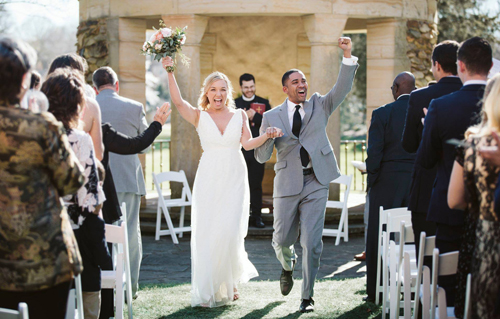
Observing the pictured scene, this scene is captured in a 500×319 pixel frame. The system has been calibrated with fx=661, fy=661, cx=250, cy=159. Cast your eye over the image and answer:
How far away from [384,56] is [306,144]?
176 inches

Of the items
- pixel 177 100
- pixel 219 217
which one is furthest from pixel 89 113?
pixel 219 217

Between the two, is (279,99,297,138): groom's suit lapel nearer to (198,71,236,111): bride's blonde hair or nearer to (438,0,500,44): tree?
(198,71,236,111): bride's blonde hair

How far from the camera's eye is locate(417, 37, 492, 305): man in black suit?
3977mm

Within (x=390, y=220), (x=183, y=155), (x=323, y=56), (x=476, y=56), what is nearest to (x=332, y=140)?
(x=323, y=56)

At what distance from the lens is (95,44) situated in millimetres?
10227

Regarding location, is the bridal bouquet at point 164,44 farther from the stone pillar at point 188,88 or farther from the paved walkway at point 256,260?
the stone pillar at point 188,88

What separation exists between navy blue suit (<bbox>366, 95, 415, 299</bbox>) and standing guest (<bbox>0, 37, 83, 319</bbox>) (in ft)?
12.1

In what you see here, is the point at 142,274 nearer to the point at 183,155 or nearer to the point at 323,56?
the point at 183,155

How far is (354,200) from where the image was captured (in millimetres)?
12023

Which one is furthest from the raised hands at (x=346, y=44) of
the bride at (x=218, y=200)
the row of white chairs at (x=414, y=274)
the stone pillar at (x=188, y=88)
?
the stone pillar at (x=188, y=88)

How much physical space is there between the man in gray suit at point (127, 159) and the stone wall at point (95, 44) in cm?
403

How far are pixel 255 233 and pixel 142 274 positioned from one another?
2.38 m

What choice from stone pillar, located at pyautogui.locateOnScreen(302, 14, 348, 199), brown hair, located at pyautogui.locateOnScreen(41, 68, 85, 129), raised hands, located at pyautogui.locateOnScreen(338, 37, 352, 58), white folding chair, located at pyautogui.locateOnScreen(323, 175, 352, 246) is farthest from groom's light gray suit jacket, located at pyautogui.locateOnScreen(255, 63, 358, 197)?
stone pillar, located at pyautogui.locateOnScreen(302, 14, 348, 199)

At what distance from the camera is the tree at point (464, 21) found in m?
15.8
